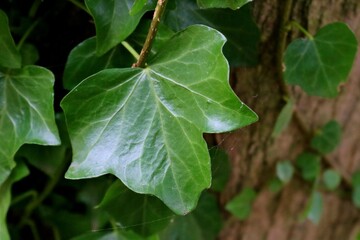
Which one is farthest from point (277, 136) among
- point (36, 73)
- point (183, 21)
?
point (36, 73)

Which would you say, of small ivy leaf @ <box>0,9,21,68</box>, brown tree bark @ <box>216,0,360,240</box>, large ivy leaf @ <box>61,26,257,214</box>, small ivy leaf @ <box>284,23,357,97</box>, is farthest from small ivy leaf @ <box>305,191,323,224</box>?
small ivy leaf @ <box>0,9,21,68</box>

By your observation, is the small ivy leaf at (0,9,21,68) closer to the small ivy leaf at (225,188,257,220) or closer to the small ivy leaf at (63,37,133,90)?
the small ivy leaf at (63,37,133,90)

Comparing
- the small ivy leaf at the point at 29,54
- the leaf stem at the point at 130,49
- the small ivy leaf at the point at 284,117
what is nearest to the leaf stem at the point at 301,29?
the small ivy leaf at the point at 284,117

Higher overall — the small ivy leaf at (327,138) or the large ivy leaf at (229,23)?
the large ivy leaf at (229,23)

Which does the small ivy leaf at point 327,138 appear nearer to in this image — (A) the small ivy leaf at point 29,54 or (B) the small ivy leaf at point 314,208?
(B) the small ivy leaf at point 314,208

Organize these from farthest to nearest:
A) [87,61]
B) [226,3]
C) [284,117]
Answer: [284,117] → [87,61] → [226,3]

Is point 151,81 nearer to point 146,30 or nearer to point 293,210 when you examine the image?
point 146,30

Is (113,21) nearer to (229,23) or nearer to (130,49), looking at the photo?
(130,49)

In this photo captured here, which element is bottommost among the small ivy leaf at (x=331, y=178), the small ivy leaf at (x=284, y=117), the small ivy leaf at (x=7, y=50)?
the small ivy leaf at (x=331, y=178)

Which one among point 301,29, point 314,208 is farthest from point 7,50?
point 314,208
